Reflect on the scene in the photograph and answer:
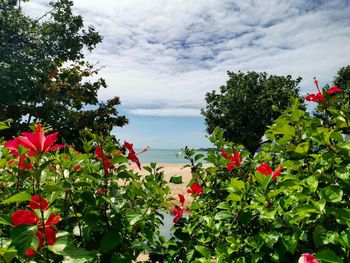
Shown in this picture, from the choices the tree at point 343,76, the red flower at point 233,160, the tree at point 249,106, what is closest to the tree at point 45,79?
the red flower at point 233,160

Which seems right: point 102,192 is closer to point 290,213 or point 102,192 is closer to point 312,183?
point 290,213

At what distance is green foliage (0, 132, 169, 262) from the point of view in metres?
1.28

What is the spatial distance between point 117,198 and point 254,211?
0.79 metres

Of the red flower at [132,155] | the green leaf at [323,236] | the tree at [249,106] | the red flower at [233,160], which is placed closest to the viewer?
the green leaf at [323,236]

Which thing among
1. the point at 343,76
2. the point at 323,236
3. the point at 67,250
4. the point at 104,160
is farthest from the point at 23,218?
the point at 343,76

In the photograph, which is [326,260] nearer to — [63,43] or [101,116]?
[101,116]

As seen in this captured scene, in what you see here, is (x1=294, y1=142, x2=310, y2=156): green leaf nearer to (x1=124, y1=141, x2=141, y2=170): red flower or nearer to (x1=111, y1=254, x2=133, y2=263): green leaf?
(x1=124, y1=141, x2=141, y2=170): red flower

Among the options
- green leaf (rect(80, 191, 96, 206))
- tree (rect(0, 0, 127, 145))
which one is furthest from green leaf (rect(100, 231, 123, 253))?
tree (rect(0, 0, 127, 145))

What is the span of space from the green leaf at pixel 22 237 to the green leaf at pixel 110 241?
17.0 inches

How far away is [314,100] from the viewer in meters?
2.43

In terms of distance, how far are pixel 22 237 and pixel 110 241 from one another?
0.50 m

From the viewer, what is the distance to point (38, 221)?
51.8 inches

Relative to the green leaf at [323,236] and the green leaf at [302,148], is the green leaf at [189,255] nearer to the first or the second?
the green leaf at [323,236]

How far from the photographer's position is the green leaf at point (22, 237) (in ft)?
3.71
